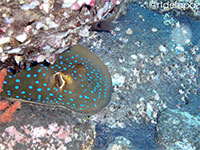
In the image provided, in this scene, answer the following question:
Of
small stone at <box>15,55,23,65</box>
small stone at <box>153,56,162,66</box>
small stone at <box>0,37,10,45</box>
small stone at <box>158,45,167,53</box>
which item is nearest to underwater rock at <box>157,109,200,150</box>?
small stone at <box>153,56,162,66</box>

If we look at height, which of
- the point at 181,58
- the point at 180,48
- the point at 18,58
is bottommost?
the point at 181,58

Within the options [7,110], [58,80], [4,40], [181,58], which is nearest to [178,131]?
[181,58]

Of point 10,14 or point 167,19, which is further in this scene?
point 167,19

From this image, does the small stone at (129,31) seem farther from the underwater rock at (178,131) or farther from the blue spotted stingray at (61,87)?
the underwater rock at (178,131)

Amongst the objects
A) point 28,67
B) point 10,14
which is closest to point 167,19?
point 28,67

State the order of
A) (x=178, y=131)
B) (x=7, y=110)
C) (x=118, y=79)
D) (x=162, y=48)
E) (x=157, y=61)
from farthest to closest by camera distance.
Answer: (x=162, y=48)
(x=157, y=61)
(x=118, y=79)
(x=178, y=131)
(x=7, y=110)

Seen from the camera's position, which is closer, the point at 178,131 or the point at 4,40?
the point at 4,40

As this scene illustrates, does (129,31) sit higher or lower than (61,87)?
higher

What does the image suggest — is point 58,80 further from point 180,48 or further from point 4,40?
point 180,48

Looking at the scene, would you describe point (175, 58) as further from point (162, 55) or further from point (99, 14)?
point (99, 14)
